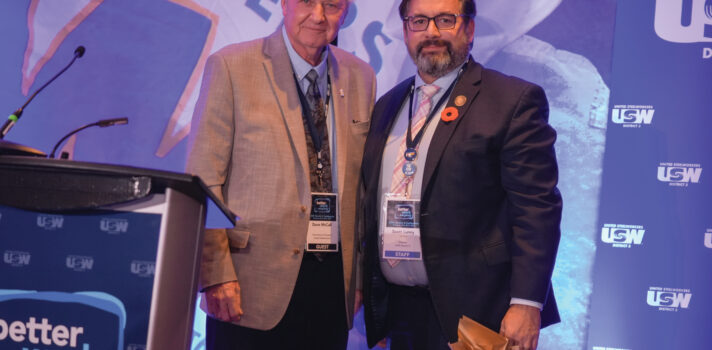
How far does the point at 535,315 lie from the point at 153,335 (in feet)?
4.50

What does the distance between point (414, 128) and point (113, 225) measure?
1.43m

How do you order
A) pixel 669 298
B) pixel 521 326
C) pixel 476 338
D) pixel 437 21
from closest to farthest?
1. pixel 476 338
2. pixel 521 326
3. pixel 437 21
4. pixel 669 298

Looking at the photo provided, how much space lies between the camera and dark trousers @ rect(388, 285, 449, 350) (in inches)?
87.7

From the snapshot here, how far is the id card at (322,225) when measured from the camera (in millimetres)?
2318

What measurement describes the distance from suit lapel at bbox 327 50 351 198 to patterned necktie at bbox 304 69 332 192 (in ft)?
0.14

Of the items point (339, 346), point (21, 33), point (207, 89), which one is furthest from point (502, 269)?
point (21, 33)

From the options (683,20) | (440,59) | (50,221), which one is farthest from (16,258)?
(683,20)

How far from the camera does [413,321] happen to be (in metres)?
2.29

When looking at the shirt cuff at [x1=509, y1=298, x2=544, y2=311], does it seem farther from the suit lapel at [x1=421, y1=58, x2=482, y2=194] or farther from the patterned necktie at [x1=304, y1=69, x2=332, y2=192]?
the patterned necktie at [x1=304, y1=69, x2=332, y2=192]

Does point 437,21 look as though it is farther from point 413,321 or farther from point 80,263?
point 80,263

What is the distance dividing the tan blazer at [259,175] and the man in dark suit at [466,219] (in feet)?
0.65

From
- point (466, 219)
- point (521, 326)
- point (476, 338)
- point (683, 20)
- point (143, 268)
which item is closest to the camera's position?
point (143, 268)

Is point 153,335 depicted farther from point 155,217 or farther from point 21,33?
point 21,33

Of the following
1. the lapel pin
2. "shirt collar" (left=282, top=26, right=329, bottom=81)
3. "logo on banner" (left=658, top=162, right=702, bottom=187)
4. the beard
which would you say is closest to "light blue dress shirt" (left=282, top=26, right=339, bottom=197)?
"shirt collar" (left=282, top=26, right=329, bottom=81)
